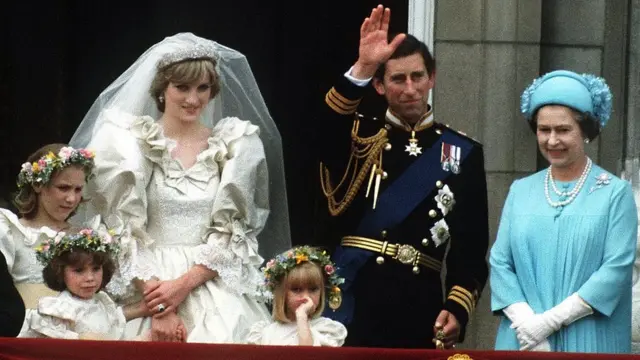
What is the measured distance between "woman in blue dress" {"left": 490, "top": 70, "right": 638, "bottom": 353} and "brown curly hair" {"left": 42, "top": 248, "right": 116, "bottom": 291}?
4.72 ft

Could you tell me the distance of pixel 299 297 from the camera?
24.1 feet

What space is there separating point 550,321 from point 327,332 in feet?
2.63

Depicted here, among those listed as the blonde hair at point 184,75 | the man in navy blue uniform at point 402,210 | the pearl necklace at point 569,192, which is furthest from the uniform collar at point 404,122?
the blonde hair at point 184,75

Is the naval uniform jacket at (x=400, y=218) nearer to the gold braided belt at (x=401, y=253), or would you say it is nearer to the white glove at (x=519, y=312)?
the gold braided belt at (x=401, y=253)

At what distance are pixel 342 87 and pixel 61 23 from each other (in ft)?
10.7

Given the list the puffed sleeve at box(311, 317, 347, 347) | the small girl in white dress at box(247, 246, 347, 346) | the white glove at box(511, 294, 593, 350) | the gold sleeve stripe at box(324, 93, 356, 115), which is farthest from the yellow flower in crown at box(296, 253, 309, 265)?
the white glove at box(511, 294, 593, 350)

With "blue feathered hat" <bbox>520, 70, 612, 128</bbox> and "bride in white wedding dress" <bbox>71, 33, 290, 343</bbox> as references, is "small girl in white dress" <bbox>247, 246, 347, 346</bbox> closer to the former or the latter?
"bride in white wedding dress" <bbox>71, 33, 290, 343</bbox>

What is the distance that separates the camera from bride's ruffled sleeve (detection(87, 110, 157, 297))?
755 centimetres

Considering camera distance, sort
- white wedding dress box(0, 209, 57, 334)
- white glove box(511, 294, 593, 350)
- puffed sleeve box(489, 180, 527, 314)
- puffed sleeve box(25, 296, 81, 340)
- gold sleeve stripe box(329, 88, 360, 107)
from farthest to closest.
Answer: gold sleeve stripe box(329, 88, 360, 107) < white wedding dress box(0, 209, 57, 334) < puffed sleeve box(489, 180, 527, 314) < white glove box(511, 294, 593, 350) < puffed sleeve box(25, 296, 81, 340)

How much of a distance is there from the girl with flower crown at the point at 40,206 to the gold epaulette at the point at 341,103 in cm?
92

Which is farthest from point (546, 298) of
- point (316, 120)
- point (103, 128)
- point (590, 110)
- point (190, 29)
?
point (190, 29)

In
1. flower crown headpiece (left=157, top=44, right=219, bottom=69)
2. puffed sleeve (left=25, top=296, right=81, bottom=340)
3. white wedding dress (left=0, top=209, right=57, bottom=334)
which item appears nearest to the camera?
puffed sleeve (left=25, top=296, right=81, bottom=340)

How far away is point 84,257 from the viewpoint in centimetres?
723

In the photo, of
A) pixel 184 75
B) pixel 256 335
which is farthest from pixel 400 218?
pixel 184 75
